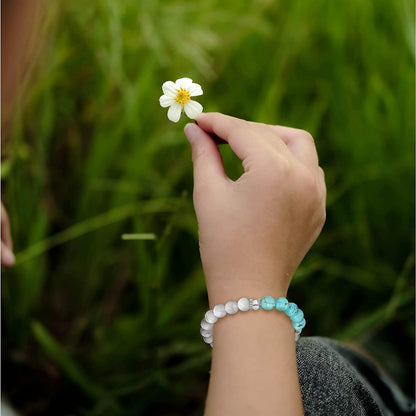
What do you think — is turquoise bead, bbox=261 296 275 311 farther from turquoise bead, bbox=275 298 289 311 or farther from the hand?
the hand

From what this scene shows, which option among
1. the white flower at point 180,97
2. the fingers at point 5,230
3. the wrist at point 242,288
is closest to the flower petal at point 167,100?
the white flower at point 180,97

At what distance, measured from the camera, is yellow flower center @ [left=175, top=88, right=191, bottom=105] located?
482 mm

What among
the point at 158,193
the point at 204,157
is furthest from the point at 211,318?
the point at 158,193

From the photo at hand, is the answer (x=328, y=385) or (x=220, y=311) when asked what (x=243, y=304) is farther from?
(x=328, y=385)

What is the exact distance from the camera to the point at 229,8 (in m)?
1.16

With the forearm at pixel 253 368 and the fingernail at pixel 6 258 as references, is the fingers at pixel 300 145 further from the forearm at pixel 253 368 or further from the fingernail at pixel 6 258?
the fingernail at pixel 6 258

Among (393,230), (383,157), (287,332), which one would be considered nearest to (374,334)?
(393,230)

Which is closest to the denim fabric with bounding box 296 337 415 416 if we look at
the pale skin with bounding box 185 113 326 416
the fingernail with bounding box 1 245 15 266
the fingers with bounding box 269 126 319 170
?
the pale skin with bounding box 185 113 326 416

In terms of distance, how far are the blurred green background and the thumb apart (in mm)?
269

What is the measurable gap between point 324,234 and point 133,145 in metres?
0.37

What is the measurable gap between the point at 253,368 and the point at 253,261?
0.27 feet

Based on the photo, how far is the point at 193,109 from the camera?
47 centimetres

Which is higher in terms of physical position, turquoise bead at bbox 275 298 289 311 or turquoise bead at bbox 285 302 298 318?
turquoise bead at bbox 275 298 289 311

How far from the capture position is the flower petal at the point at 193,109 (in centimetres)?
A: 47
